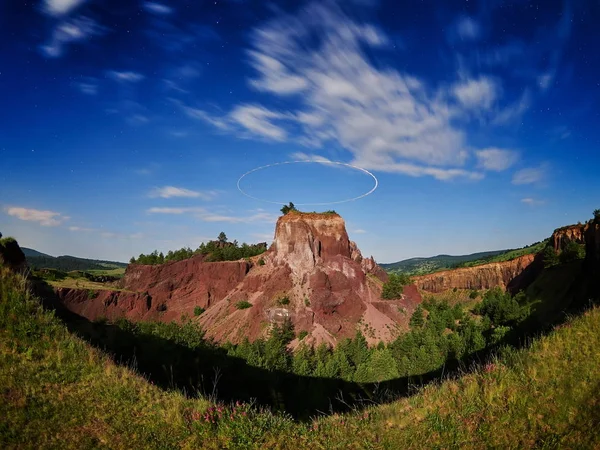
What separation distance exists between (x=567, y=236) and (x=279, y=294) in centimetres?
8257

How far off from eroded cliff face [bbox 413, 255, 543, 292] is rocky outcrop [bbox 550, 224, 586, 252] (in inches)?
255

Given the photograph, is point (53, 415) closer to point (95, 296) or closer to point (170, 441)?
point (170, 441)

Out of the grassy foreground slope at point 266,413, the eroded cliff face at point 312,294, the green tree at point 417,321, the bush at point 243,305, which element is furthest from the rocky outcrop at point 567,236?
the grassy foreground slope at point 266,413

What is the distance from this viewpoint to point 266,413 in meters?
7.62

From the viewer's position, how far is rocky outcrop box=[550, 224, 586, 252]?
8278 centimetres

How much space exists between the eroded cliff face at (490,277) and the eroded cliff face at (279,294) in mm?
34050

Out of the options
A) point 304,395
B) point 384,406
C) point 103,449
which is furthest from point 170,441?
point 304,395

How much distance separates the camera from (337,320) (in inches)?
2906

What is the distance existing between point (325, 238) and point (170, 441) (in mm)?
83567

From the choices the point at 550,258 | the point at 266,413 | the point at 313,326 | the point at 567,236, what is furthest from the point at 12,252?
the point at 567,236

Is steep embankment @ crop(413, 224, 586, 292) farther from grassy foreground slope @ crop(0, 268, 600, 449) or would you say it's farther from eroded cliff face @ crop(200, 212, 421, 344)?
grassy foreground slope @ crop(0, 268, 600, 449)

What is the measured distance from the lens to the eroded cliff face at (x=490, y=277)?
94.2m

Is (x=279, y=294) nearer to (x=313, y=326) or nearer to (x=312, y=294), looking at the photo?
(x=312, y=294)

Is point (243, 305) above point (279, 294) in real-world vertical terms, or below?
below
